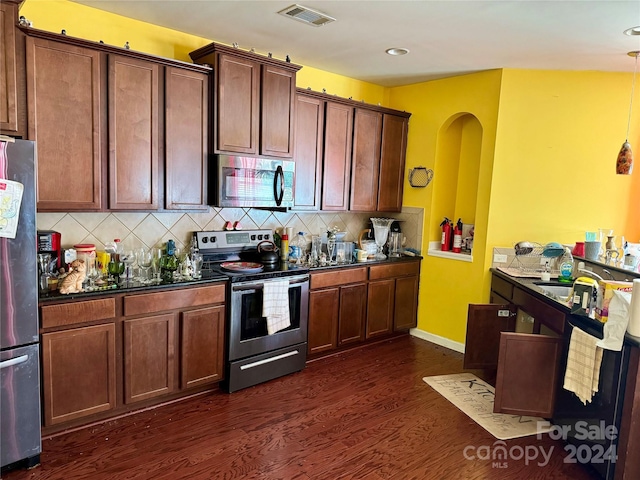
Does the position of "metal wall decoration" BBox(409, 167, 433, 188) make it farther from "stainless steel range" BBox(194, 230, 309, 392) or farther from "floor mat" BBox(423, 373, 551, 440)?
"floor mat" BBox(423, 373, 551, 440)

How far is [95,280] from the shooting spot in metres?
2.81

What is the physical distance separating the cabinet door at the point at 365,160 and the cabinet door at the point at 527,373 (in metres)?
2.11

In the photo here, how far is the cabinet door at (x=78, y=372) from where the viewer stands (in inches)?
98.3

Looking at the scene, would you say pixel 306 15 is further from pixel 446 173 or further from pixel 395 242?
pixel 395 242

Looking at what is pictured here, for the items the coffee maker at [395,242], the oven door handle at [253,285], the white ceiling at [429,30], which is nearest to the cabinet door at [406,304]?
the coffee maker at [395,242]

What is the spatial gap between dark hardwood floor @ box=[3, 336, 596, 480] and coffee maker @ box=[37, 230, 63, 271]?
1110 millimetres

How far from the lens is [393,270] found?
176 inches

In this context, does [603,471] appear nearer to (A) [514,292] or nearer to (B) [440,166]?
(A) [514,292]

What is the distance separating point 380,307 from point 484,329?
3.71ft

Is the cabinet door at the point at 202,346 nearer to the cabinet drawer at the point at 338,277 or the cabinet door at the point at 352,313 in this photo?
the cabinet drawer at the point at 338,277

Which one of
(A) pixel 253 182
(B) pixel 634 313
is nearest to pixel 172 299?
(A) pixel 253 182

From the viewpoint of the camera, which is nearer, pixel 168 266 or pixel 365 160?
pixel 168 266

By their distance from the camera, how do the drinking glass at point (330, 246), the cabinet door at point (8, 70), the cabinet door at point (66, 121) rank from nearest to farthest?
1. the cabinet door at point (8, 70)
2. the cabinet door at point (66, 121)
3. the drinking glass at point (330, 246)

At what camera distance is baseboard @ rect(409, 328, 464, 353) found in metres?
4.41
